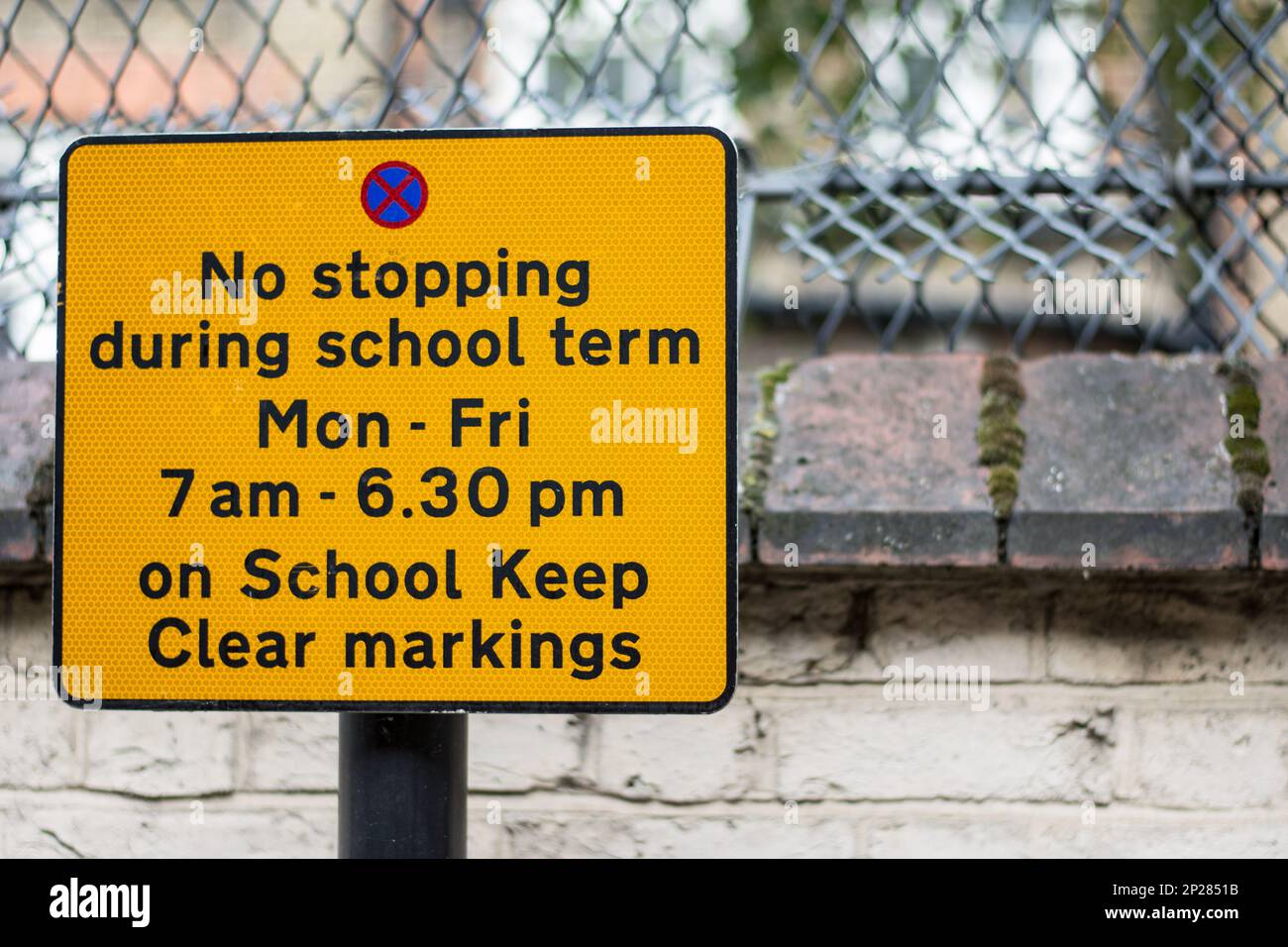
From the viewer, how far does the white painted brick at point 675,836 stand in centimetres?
153

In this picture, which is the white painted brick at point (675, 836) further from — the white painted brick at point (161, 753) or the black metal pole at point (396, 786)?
the black metal pole at point (396, 786)

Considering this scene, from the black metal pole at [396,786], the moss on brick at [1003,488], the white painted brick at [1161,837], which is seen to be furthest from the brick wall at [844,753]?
the black metal pole at [396,786]

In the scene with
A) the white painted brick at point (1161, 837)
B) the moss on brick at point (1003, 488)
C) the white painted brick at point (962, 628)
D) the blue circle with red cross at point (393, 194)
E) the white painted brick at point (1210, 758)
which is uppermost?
the blue circle with red cross at point (393, 194)

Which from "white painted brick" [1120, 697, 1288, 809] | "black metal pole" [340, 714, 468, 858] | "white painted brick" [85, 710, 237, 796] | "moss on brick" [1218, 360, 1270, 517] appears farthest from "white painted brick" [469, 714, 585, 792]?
"moss on brick" [1218, 360, 1270, 517]

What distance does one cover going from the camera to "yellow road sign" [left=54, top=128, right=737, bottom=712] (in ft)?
3.19

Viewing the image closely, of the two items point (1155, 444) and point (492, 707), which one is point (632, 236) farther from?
point (1155, 444)

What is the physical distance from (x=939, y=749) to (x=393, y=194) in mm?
994

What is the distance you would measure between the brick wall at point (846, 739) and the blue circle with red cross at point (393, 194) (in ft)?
1.90

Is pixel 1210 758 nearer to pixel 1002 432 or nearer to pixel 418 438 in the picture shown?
pixel 1002 432

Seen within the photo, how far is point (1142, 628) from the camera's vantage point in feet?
4.91

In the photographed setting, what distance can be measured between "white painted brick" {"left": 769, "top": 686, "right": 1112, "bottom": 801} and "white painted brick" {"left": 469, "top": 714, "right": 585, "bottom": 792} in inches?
10.9

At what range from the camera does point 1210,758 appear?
150cm

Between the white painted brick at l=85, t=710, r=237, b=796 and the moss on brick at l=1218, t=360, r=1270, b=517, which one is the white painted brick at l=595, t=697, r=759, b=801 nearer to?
the white painted brick at l=85, t=710, r=237, b=796

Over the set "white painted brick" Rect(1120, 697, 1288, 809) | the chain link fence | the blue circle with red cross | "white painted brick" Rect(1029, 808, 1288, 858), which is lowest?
"white painted brick" Rect(1029, 808, 1288, 858)
